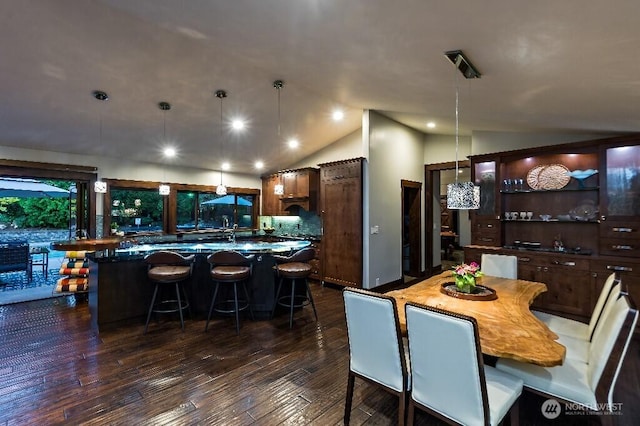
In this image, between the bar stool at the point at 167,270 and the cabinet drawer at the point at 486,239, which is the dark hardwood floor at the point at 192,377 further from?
the cabinet drawer at the point at 486,239

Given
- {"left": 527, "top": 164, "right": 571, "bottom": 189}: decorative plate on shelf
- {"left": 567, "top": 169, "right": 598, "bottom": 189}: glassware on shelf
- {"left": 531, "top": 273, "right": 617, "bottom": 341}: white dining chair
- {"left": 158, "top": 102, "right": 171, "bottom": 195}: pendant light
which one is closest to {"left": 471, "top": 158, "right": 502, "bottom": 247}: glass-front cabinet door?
{"left": 527, "top": 164, "right": 571, "bottom": 189}: decorative plate on shelf

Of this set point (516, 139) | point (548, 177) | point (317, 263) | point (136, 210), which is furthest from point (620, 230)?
point (136, 210)

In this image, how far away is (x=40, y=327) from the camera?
3783mm

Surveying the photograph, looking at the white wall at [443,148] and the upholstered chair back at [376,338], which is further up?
the white wall at [443,148]

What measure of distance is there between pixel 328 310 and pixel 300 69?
10.8 feet

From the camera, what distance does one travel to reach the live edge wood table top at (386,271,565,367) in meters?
1.65

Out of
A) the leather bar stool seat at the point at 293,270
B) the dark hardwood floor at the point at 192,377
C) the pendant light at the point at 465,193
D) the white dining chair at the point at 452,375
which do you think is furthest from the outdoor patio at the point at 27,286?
the pendant light at the point at 465,193

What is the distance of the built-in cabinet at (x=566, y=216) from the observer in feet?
12.4

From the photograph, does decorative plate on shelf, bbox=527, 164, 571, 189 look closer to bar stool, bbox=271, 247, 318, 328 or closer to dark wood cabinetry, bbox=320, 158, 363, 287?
dark wood cabinetry, bbox=320, 158, 363, 287

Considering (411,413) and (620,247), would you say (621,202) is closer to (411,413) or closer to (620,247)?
(620,247)

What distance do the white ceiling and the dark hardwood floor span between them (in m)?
2.58

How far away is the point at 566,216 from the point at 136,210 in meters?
7.68

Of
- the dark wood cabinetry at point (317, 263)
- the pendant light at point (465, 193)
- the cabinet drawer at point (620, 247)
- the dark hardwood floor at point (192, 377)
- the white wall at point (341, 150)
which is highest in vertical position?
the white wall at point (341, 150)

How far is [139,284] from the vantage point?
156 inches
